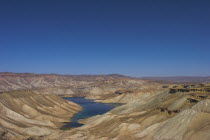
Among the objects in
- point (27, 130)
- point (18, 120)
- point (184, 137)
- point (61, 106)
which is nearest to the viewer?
point (184, 137)

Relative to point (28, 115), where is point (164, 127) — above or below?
above

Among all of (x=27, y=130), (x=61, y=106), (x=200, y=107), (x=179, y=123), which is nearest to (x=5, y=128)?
(x=27, y=130)

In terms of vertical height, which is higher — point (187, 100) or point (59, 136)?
point (187, 100)

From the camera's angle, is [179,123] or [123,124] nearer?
[179,123]

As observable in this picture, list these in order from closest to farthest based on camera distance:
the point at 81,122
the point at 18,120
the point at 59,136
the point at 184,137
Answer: the point at 184,137, the point at 59,136, the point at 18,120, the point at 81,122

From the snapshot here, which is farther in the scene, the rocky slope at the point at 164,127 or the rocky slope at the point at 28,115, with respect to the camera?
the rocky slope at the point at 28,115

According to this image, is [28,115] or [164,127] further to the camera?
[28,115]

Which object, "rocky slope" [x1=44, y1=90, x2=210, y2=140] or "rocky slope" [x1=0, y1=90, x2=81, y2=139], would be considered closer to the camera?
"rocky slope" [x1=44, y1=90, x2=210, y2=140]

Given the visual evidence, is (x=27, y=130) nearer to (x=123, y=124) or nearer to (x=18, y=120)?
(x=18, y=120)
